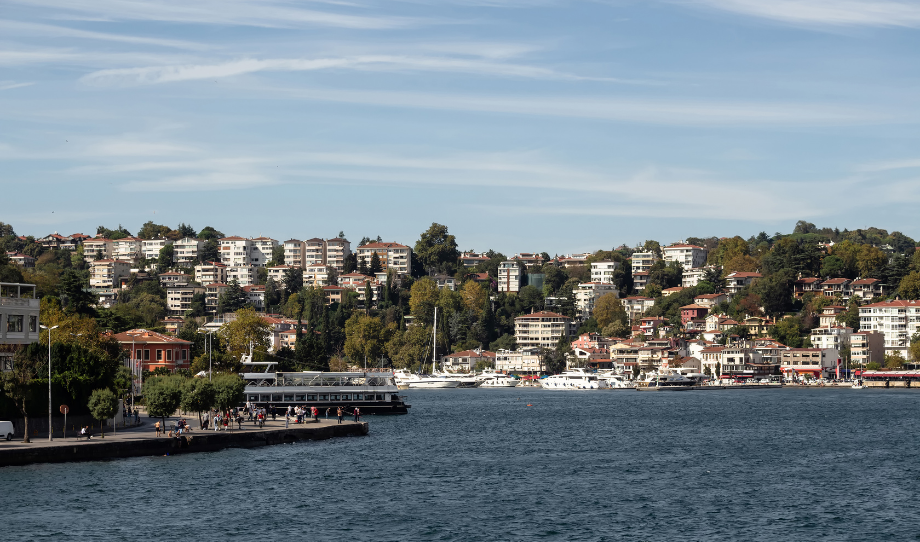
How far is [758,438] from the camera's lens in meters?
71.1

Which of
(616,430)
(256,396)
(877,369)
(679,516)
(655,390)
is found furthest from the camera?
(877,369)

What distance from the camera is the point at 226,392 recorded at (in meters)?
64.3

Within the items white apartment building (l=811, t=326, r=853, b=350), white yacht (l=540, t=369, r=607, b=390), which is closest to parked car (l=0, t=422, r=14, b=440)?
white yacht (l=540, t=369, r=607, b=390)

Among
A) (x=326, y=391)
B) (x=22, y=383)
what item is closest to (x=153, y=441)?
(x=22, y=383)

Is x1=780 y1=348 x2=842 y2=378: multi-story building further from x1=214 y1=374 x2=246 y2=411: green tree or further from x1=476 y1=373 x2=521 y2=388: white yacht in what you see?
x1=214 y1=374 x2=246 y2=411: green tree

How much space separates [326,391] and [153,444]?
34.0m

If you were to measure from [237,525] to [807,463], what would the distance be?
1205 inches

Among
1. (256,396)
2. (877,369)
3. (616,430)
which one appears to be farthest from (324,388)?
(877,369)

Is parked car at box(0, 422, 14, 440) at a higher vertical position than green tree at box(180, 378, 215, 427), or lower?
lower

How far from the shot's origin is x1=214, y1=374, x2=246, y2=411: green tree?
211ft

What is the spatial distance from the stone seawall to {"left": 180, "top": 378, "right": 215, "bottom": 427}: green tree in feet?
7.30

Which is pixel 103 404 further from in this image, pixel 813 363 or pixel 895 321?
pixel 895 321

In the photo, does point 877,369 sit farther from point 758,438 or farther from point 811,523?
point 811,523

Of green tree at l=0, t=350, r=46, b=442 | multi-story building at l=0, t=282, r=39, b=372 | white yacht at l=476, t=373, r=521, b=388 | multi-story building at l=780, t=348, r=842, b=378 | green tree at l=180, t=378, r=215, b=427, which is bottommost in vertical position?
white yacht at l=476, t=373, r=521, b=388
